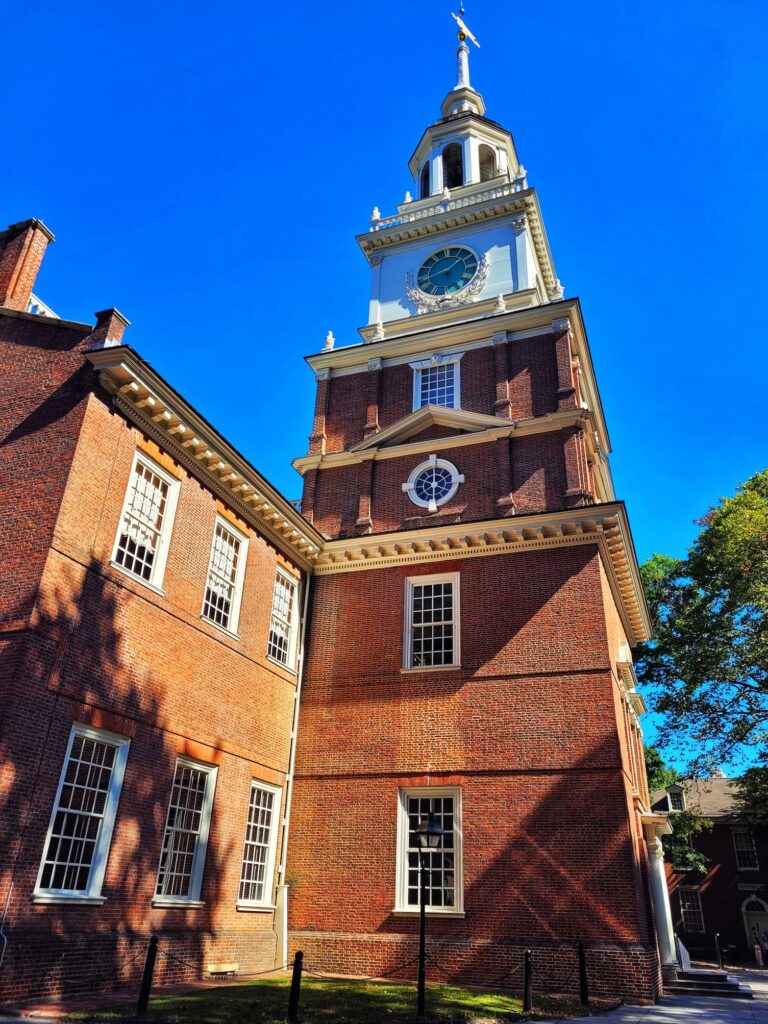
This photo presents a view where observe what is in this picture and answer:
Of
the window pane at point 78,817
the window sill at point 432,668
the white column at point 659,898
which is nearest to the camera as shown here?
the window pane at point 78,817

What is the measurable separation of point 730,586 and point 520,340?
44.3ft

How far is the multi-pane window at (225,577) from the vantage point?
16.1 metres

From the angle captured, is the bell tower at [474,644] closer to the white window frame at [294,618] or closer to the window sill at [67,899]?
the white window frame at [294,618]

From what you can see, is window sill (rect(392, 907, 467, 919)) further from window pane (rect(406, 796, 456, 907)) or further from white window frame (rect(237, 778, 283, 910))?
white window frame (rect(237, 778, 283, 910))

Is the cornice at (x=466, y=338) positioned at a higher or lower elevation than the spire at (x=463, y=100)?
lower

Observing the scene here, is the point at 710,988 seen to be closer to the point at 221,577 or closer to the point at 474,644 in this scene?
the point at 474,644

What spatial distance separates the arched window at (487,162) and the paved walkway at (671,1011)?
25274 millimetres

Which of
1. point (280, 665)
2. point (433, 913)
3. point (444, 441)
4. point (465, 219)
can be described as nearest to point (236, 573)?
point (280, 665)

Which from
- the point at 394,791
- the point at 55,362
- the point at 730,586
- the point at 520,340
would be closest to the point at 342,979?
the point at 394,791

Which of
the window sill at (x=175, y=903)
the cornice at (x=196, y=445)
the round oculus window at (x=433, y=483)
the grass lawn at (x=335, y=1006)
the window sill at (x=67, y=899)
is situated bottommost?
the grass lawn at (x=335, y=1006)

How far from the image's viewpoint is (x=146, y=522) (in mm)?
14414

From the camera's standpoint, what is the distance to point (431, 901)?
16.4 m

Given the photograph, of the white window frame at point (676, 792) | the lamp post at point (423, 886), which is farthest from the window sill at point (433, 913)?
the white window frame at point (676, 792)

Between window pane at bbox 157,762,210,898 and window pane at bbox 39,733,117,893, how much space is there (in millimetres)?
1815
